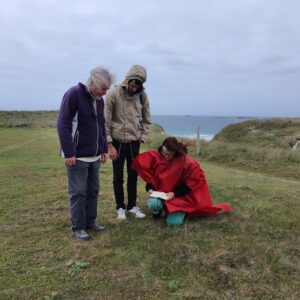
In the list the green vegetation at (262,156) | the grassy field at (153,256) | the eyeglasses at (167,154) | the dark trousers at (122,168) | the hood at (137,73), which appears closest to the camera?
the grassy field at (153,256)

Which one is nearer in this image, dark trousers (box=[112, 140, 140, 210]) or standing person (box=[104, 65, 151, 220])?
standing person (box=[104, 65, 151, 220])

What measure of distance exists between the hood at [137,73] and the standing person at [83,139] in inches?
19.8

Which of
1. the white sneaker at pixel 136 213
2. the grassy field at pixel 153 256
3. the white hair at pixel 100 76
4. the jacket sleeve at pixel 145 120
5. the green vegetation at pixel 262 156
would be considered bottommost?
the green vegetation at pixel 262 156

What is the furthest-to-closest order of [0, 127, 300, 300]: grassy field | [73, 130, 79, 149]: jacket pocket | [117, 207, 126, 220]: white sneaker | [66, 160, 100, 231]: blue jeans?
[117, 207, 126, 220]: white sneaker
[66, 160, 100, 231]: blue jeans
[73, 130, 79, 149]: jacket pocket
[0, 127, 300, 300]: grassy field

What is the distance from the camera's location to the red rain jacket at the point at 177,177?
4.72 m

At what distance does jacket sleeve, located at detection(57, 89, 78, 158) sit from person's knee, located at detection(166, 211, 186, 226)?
4.87ft

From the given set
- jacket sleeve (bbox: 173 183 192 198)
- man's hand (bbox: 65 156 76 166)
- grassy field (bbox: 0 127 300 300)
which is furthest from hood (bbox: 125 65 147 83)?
grassy field (bbox: 0 127 300 300)

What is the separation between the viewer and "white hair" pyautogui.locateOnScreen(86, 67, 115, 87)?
3.93 m

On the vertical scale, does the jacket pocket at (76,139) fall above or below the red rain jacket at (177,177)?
above

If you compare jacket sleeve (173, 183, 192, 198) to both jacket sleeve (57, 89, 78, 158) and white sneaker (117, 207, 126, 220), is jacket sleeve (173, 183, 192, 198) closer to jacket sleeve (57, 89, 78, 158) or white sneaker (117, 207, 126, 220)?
white sneaker (117, 207, 126, 220)

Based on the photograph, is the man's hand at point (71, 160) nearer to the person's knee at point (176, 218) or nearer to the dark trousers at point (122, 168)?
the dark trousers at point (122, 168)

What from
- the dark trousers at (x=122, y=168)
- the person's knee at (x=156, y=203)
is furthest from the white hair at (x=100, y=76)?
the person's knee at (x=156, y=203)

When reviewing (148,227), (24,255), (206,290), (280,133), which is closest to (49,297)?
(24,255)

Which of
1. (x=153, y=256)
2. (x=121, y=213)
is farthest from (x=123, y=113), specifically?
(x=153, y=256)
